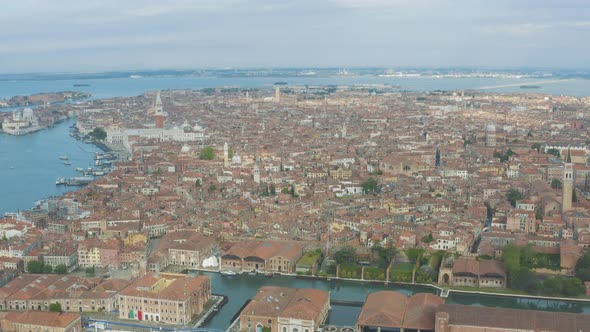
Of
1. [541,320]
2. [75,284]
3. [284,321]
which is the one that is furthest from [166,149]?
[541,320]

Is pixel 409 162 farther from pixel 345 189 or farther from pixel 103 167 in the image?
pixel 103 167

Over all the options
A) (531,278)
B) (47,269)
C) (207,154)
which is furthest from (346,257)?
(207,154)

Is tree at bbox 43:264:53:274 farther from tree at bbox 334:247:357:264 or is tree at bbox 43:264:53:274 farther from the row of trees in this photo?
A: the row of trees

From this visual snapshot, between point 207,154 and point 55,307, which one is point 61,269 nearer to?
point 55,307

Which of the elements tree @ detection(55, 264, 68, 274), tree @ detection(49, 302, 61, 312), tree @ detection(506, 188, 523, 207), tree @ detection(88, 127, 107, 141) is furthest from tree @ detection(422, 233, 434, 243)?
tree @ detection(88, 127, 107, 141)

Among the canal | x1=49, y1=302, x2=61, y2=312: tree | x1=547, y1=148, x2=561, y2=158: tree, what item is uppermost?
x1=547, y1=148, x2=561, y2=158: tree

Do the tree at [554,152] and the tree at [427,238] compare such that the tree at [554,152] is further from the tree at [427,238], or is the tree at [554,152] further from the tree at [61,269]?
the tree at [61,269]
